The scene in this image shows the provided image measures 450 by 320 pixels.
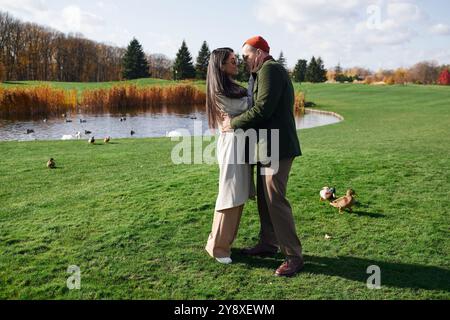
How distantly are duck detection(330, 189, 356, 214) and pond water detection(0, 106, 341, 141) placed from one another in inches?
485

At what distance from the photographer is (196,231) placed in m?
5.41

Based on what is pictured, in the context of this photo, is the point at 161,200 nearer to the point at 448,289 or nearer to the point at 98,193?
the point at 98,193

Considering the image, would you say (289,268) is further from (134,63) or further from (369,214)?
(134,63)

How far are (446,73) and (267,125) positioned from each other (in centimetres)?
7888

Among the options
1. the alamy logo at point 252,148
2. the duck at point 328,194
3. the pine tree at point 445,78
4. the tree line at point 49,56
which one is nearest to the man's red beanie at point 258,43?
the alamy logo at point 252,148

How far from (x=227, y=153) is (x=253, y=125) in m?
0.44

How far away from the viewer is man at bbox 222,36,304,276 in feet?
12.8

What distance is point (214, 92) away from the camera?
13.6 feet

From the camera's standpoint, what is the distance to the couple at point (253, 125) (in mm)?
3941

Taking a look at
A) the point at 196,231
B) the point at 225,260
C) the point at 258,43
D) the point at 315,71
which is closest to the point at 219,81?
the point at 258,43

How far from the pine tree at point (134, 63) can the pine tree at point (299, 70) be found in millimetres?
28041

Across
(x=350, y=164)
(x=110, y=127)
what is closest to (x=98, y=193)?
(x=350, y=164)

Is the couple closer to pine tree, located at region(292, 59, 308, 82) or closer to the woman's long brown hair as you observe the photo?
the woman's long brown hair

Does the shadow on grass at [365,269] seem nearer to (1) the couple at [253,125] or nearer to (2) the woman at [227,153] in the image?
(1) the couple at [253,125]
